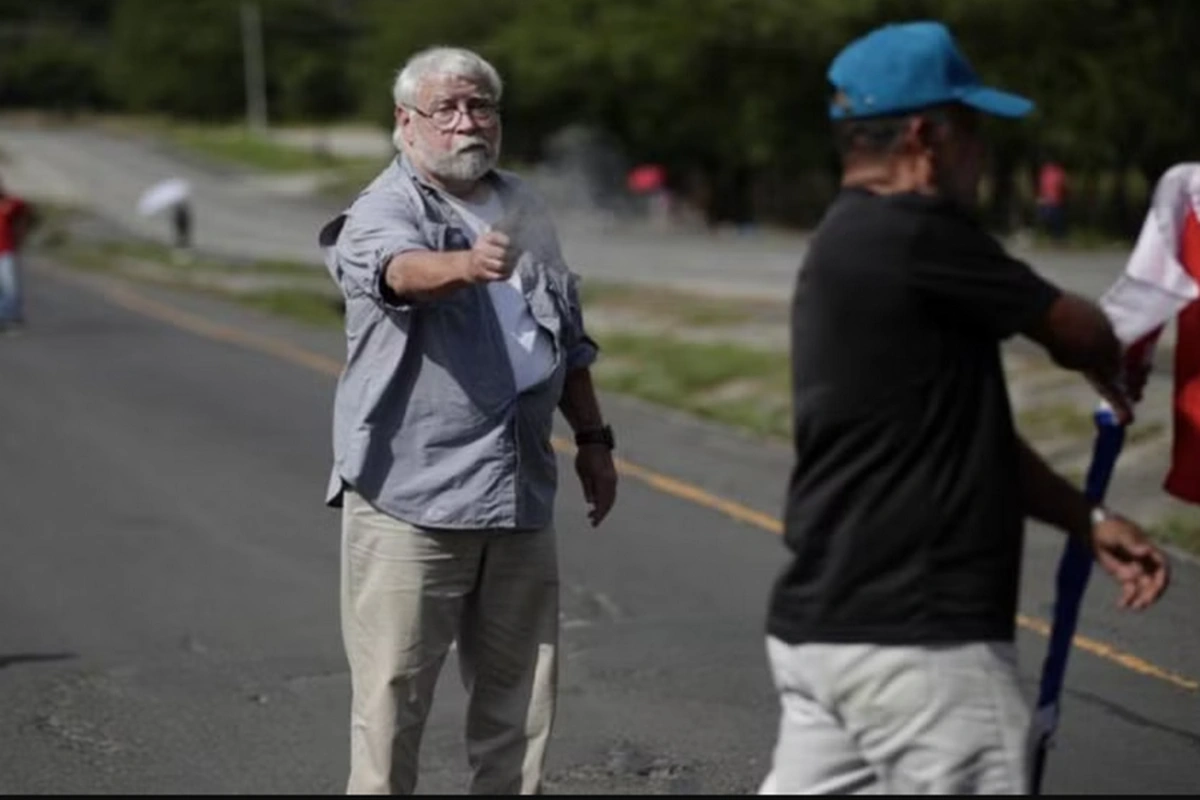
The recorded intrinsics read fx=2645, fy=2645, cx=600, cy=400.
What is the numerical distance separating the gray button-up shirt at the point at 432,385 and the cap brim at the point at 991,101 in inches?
56.7

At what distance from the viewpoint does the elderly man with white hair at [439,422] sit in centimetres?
575

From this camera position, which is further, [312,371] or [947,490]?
[312,371]

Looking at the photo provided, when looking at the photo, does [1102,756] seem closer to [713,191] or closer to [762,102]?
[762,102]

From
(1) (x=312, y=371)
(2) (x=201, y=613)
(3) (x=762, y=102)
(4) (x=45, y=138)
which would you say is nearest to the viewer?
(2) (x=201, y=613)

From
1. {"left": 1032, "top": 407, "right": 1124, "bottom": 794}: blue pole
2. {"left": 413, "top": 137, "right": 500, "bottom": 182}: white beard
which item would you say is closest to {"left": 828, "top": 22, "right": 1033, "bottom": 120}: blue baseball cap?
{"left": 1032, "top": 407, "right": 1124, "bottom": 794}: blue pole

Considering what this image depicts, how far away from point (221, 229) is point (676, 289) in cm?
3420

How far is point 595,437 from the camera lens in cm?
638

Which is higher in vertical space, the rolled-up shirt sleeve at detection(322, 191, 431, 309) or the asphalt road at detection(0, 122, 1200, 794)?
the rolled-up shirt sleeve at detection(322, 191, 431, 309)

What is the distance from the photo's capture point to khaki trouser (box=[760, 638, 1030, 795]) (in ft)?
14.3

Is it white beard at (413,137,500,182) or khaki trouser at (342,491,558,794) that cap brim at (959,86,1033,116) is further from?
khaki trouser at (342,491,558,794)

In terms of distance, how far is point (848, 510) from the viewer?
14.4 ft

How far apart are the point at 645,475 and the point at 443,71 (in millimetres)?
9061

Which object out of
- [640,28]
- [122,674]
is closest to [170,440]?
[122,674]

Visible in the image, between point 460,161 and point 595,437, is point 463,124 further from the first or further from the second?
point 595,437
